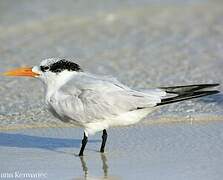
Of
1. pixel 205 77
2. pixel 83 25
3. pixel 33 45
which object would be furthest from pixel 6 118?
pixel 83 25

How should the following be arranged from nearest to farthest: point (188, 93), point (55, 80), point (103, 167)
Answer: point (103, 167) → point (188, 93) → point (55, 80)

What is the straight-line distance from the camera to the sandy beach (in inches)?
214

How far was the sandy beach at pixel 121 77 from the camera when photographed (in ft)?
17.8

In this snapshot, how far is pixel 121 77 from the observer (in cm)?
854

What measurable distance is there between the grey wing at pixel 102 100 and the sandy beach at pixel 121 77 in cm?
34

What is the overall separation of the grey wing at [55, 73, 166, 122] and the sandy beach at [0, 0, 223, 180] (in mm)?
341

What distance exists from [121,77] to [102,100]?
2.91m

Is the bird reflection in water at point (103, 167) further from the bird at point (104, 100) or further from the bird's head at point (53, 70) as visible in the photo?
the bird's head at point (53, 70)

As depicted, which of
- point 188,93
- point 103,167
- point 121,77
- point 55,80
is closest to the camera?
point 103,167

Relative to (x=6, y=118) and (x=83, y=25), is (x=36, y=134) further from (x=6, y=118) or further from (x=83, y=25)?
(x=83, y=25)

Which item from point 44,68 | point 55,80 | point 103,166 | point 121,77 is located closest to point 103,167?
point 103,166

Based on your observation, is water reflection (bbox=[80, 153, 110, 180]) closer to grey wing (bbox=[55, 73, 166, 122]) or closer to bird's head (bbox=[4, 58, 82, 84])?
grey wing (bbox=[55, 73, 166, 122])

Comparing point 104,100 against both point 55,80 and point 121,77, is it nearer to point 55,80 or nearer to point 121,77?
point 55,80

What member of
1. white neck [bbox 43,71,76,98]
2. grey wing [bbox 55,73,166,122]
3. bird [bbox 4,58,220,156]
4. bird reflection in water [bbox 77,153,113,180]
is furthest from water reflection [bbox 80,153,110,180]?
white neck [bbox 43,71,76,98]
